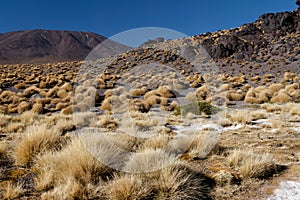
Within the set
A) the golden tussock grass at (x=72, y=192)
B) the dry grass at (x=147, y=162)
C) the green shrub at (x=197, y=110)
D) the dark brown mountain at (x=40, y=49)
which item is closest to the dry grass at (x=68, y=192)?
the golden tussock grass at (x=72, y=192)

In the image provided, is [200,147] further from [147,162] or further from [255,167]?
[147,162]

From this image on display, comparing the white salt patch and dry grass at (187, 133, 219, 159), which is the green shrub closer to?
dry grass at (187, 133, 219, 159)

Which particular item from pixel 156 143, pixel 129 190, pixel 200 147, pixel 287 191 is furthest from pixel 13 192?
pixel 287 191

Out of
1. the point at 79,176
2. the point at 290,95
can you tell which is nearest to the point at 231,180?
the point at 79,176

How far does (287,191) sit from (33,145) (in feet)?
12.7

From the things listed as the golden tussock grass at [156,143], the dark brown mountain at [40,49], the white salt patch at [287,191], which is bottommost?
the white salt patch at [287,191]

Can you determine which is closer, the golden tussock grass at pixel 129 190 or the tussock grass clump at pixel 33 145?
the golden tussock grass at pixel 129 190

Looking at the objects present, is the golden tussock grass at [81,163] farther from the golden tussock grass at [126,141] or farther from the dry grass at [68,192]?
the golden tussock grass at [126,141]

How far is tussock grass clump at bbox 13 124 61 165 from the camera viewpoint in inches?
153

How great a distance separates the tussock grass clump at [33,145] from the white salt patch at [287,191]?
347 cm

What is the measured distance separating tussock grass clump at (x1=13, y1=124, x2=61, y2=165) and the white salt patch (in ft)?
11.4

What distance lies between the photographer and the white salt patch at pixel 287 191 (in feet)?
9.07

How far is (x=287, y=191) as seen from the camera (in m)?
2.91

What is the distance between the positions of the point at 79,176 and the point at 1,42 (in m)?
208
